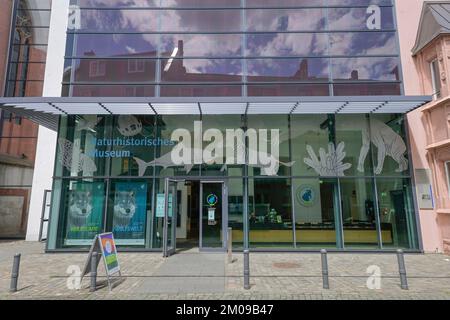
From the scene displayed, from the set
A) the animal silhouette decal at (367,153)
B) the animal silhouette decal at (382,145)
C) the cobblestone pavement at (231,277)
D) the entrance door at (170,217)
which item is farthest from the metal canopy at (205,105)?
the cobblestone pavement at (231,277)

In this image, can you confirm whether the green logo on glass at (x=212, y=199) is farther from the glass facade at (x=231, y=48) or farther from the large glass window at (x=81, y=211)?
the glass facade at (x=231, y=48)

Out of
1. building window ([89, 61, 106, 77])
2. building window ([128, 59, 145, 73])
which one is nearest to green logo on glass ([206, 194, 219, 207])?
building window ([128, 59, 145, 73])

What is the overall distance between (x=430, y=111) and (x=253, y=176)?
7.68 metres

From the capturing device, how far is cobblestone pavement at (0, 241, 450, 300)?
22.2 ft

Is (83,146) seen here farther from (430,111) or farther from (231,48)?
(430,111)

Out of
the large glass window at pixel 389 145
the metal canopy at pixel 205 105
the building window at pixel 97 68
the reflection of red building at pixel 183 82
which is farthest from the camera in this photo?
the building window at pixel 97 68

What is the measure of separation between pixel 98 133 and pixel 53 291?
7.40m

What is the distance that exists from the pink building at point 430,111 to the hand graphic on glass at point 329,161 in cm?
289

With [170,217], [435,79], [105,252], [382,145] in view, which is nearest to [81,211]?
[170,217]

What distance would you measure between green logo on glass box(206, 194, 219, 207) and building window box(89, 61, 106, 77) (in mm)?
7088

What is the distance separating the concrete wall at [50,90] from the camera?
641 inches

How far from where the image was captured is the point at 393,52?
1364 centimetres

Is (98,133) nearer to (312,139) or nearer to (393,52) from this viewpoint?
(312,139)
